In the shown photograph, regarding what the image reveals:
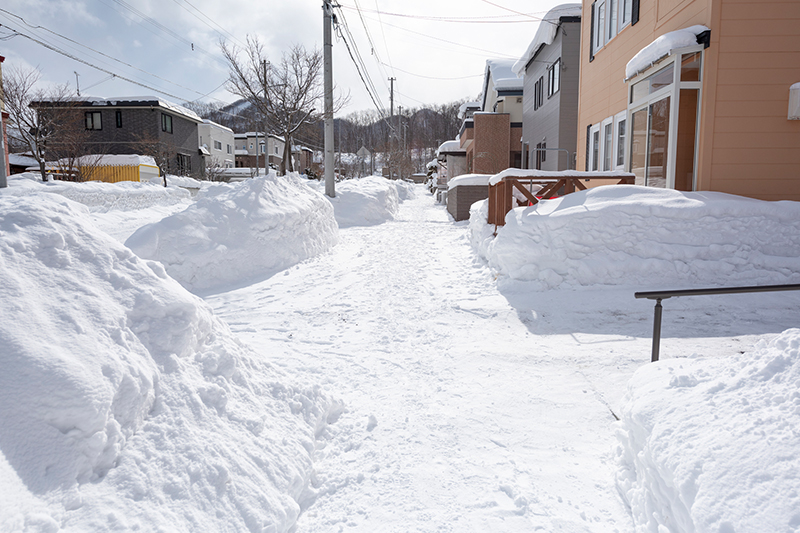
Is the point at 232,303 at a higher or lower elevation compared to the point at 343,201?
lower

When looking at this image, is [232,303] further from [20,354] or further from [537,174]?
[537,174]

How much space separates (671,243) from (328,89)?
14007mm

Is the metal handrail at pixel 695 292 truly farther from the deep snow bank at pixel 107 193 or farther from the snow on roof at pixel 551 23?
the snow on roof at pixel 551 23

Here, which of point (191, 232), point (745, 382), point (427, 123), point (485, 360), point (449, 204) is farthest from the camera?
point (427, 123)

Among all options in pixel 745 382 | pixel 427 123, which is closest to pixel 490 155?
pixel 745 382

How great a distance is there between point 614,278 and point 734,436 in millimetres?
5672

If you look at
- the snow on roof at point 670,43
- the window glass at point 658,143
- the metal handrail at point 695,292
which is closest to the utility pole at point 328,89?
the window glass at point 658,143

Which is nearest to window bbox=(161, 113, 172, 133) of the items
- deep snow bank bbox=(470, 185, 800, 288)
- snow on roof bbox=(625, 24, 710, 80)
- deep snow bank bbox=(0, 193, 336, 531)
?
snow on roof bbox=(625, 24, 710, 80)

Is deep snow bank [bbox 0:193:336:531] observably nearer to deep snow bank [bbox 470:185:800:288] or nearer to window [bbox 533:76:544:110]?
deep snow bank [bbox 470:185:800:288]

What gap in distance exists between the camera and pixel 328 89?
57.9ft

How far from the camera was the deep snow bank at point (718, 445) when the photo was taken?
172 cm

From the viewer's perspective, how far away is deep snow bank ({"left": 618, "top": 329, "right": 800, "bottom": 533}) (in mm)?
1723

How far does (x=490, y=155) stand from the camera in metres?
27.1

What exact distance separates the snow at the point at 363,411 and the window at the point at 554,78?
16.1 metres
